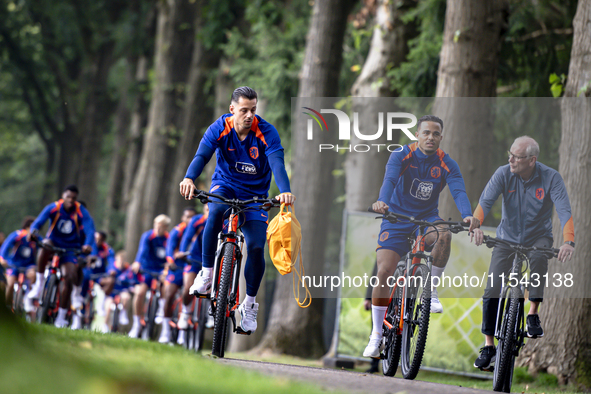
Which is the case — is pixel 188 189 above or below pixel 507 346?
above

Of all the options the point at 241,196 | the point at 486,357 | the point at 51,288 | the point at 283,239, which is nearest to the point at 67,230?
the point at 51,288

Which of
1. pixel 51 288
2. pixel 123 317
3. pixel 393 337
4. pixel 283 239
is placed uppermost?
pixel 283 239

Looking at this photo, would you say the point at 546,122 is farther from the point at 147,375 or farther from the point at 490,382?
the point at 147,375

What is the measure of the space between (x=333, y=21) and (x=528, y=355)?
28.2 feet

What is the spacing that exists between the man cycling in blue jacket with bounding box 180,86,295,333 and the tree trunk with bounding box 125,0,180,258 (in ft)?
46.8

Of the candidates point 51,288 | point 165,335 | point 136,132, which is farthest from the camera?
point 136,132

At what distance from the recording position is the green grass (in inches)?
129

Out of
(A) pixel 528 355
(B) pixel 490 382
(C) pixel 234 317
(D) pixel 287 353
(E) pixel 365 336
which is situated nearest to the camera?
(C) pixel 234 317

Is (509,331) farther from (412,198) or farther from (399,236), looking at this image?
(412,198)

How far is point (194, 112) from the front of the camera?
21453mm

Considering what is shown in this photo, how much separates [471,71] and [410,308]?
4.38 meters

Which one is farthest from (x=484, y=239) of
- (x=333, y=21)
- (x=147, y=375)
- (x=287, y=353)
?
(x=333, y=21)

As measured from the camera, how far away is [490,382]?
33.3 ft

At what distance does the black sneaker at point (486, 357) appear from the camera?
775 cm
